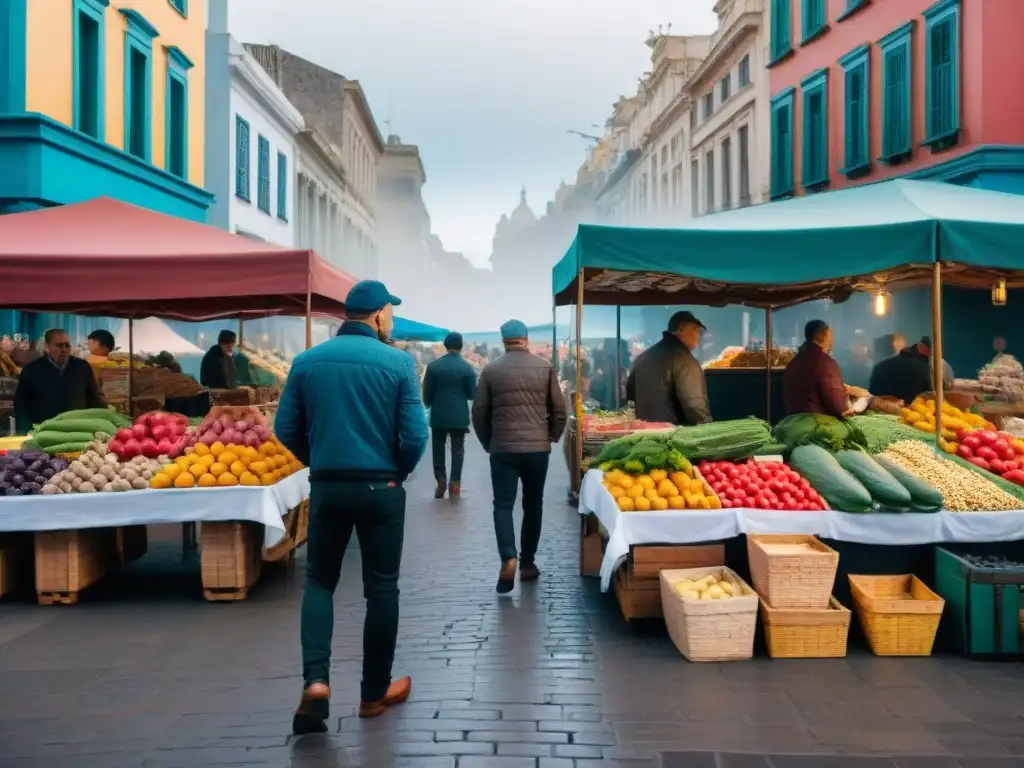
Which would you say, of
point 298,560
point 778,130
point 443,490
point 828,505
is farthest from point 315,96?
point 828,505

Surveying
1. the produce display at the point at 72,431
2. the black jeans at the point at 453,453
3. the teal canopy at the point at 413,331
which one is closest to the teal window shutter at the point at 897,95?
the teal canopy at the point at 413,331

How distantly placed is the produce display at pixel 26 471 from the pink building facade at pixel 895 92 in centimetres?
1545

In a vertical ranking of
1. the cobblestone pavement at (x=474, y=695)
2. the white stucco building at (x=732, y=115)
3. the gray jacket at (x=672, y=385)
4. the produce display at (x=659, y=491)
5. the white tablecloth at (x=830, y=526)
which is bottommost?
the cobblestone pavement at (x=474, y=695)

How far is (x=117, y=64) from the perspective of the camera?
1877 centimetres

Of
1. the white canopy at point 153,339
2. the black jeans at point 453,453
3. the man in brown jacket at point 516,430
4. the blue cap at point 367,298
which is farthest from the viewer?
the white canopy at point 153,339

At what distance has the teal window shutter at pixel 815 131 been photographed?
23.8 m

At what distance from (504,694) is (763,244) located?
396cm

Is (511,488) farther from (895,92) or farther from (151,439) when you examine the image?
(895,92)

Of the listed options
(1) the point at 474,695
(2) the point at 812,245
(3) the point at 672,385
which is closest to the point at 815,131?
(3) the point at 672,385

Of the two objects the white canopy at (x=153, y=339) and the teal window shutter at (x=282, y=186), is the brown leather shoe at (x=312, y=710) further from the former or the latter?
the teal window shutter at (x=282, y=186)

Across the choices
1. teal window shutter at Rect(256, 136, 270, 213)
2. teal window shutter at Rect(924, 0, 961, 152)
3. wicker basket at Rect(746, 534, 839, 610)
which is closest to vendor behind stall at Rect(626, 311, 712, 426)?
wicker basket at Rect(746, 534, 839, 610)

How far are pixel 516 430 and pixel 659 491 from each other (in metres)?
1.32

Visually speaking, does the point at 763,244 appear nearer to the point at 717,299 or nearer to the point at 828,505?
the point at 828,505

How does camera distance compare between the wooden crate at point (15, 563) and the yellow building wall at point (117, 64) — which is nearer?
the wooden crate at point (15, 563)
